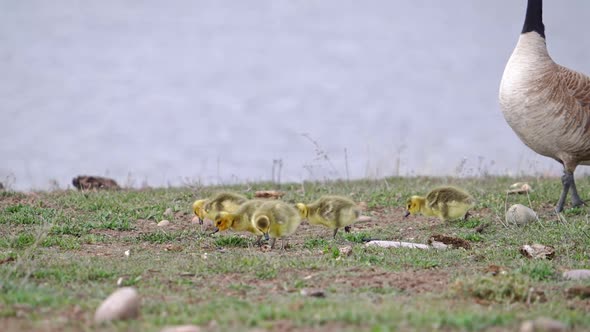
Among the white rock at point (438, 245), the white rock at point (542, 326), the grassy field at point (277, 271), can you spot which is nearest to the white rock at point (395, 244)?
A: the white rock at point (438, 245)

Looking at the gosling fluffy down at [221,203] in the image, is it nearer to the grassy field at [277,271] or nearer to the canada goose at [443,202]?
the grassy field at [277,271]

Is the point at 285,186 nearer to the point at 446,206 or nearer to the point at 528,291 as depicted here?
the point at 446,206

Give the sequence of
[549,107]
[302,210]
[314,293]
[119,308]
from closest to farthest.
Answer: [119,308] < [314,293] < [302,210] < [549,107]

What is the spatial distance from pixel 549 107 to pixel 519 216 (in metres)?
1.60

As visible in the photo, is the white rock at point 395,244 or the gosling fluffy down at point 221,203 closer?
the white rock at point 395,244

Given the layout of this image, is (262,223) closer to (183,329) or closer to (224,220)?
(224,220)

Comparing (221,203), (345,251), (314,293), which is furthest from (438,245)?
(314,293)

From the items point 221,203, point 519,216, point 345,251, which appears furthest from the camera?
point 519,216

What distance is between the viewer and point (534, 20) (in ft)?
36.6

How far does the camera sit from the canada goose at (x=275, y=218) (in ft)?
25.3

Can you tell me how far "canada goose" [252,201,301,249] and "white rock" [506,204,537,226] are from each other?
2920 millimetres

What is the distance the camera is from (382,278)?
21.7ft

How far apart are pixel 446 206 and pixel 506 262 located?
1.85 m

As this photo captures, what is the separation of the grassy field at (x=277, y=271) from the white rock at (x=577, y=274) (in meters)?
0.14
